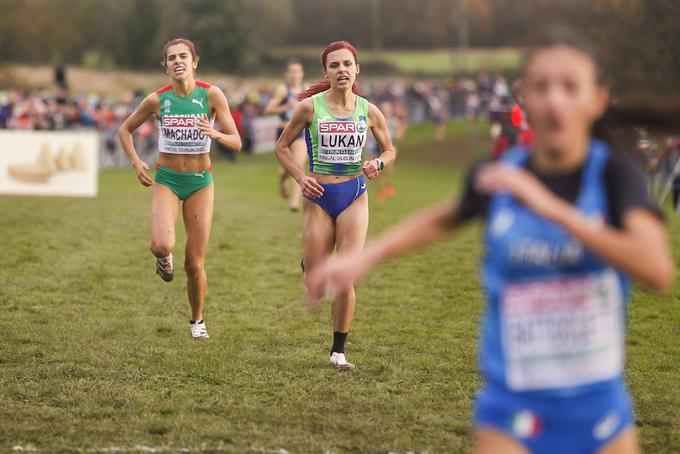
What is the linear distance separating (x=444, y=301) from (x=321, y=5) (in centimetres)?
10083

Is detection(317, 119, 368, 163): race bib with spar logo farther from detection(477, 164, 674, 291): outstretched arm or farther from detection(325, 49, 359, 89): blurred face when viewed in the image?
detection(477, 164, 674, 291): outstretched arm

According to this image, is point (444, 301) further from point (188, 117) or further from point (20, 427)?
point (20, 427)

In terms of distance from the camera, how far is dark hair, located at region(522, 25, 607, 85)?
3352 mm

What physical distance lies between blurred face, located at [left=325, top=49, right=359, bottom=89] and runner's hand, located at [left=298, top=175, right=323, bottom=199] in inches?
30.3

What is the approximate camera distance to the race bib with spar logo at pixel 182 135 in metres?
8.95

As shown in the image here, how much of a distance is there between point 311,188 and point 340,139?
48 cm

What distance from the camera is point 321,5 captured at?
109 m

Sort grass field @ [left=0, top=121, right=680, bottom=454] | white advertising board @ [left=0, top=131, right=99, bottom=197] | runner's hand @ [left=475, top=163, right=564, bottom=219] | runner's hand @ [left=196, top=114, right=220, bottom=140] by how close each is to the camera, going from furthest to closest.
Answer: white advertising board @ [left=0, top=131, right=99, bottom=197] → runner's hand @ [left=196, top=114, right=220, bottom=140] → grass field @ [left=0, top=121, right=680, bottom=454] → runner's hand @ [left=475, top=163, right=564, bottom=219]

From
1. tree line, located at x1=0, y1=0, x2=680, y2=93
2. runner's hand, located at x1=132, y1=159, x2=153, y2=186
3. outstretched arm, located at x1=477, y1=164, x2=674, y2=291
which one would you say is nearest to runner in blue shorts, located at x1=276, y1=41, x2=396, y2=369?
runner's hand, located at x1=132, y1=159, x2=153, y2=186

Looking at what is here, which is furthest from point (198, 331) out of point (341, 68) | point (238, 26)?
point (238, 26)

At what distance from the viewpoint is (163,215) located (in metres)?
8.98

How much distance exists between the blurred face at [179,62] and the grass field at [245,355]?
229cm

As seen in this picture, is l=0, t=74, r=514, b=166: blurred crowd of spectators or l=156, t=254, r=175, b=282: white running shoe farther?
l=0, t=74, r=514, b=166: blurred crowd of spectators

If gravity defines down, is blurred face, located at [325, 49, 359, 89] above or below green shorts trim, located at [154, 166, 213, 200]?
above
